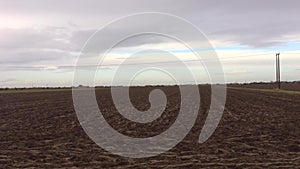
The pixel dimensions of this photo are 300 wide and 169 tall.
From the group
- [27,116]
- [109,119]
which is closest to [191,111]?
[109,119]

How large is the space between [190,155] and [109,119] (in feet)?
45.5

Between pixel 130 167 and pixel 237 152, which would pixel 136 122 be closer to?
A: pixel 237 152

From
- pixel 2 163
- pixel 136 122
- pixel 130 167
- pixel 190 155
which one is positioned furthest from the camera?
pixel 136 122

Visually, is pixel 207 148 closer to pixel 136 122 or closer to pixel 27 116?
pixel 136 122

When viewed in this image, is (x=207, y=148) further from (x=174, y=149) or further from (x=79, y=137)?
(x=79, y=137)

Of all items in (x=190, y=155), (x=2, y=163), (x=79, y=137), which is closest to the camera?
(x=2, y=163)

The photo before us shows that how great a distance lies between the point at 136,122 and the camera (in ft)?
88.2

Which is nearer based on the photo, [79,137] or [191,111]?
[79,137]

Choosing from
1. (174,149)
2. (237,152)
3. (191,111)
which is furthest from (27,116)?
(237,152)

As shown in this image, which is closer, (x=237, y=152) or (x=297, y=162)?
(x=297, y=162)

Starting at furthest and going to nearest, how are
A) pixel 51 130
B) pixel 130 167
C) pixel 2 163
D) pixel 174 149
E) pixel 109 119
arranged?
pixel 109 119
pixel 51 130
pixel 174 149
pixel 2 163
pixel 130 167

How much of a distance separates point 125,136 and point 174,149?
454 cm

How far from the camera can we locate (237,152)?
16.6 metres

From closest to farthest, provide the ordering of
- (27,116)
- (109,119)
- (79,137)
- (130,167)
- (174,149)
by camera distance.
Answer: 1. (130,167)
2. (174,149)
3. (79,137)
4. (109,119)
5. (27,116)
